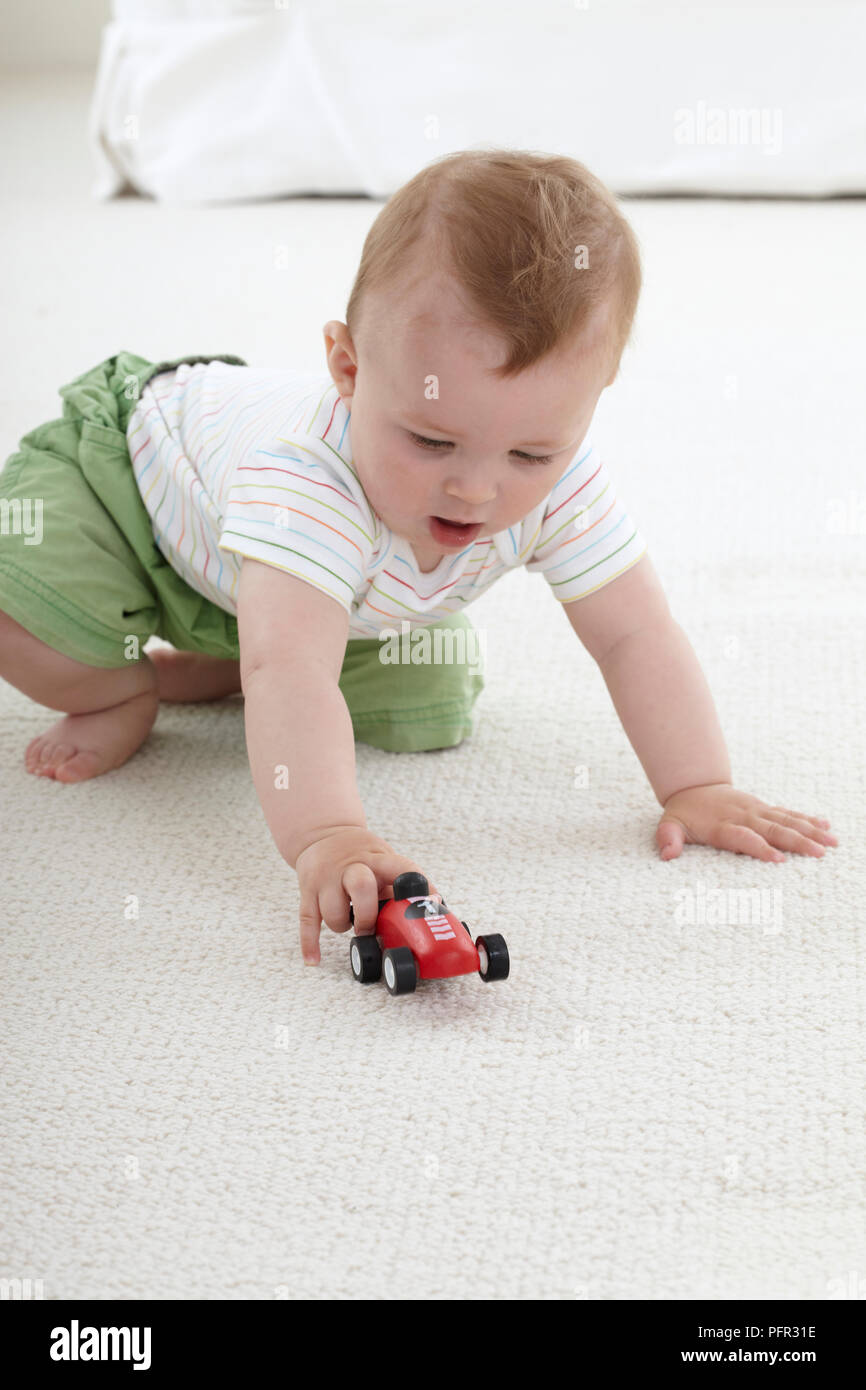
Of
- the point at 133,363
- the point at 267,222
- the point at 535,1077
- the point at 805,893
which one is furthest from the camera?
the point at 267,222

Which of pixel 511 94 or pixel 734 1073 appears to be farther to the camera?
pixel 511 94

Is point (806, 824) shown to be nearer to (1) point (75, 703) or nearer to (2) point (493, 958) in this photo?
(2) point (493, 958)

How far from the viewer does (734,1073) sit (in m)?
0.67

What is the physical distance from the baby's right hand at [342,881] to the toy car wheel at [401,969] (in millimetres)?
38

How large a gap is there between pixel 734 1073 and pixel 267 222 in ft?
7.58

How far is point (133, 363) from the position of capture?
112 cm

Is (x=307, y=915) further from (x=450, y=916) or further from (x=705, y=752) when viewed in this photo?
(x=705, y=752)

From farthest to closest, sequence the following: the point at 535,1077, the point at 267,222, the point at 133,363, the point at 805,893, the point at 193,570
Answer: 1. the point at 267,222
2. the point at 133,363
3. the point at 193,570
4. the point at 805,893
5. the point at 535,1077

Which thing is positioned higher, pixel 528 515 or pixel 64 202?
pixel 528 515

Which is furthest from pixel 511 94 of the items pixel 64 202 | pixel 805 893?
pixel 805 893

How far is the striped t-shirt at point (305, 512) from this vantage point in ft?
2.71

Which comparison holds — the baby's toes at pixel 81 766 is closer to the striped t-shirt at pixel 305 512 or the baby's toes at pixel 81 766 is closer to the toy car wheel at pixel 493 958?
the striped t-shirt at pixel 305 512

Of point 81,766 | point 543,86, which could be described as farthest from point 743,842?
point 543,86

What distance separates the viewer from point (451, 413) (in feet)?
2.41
